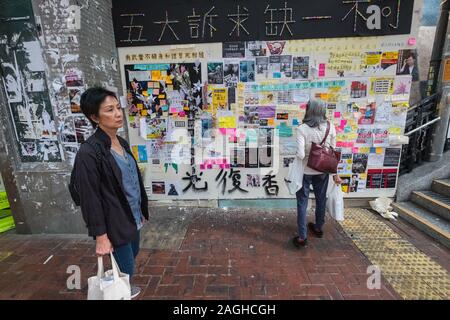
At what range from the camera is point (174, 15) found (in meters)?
4.01

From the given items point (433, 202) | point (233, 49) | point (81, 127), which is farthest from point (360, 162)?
point (81, 127)

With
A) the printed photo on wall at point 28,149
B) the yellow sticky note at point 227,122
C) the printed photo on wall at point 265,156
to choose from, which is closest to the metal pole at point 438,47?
the printed photo on wall at point 265,156

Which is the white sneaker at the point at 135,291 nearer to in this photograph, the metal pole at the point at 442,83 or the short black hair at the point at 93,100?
the short black hair at the point at 93,100

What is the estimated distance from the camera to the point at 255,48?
159 inches

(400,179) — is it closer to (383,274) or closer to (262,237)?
(383,274)

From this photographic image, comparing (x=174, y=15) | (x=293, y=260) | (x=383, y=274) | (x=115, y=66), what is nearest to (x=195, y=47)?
(x=174, y=15)

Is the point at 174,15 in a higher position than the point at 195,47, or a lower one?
higher

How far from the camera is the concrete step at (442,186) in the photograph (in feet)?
13.1

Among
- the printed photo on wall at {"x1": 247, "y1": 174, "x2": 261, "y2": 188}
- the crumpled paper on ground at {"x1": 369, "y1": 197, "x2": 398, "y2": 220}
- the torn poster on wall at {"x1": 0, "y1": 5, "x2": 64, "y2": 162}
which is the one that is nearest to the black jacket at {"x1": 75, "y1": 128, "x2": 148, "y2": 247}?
the torn poster on wall at {"x1": 0, "y1": 5, "x2": 64, "y2": 162}

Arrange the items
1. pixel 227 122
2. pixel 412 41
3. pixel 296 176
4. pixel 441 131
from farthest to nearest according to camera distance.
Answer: pixel 227 122
pixel 441 131
pixel 412 41
pixel 296 176

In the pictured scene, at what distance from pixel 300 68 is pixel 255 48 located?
82 centimetres

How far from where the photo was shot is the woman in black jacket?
1.78 metres

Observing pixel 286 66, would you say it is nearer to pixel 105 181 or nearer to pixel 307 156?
pixel 307 156

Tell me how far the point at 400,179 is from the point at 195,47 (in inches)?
170
